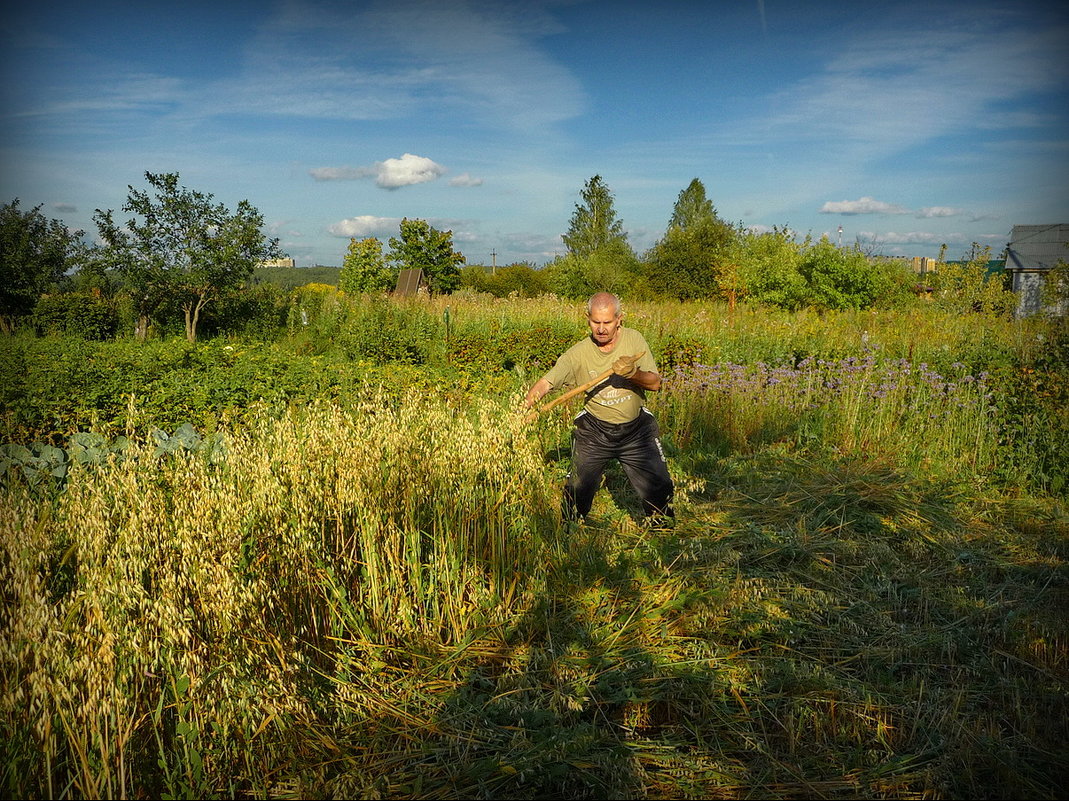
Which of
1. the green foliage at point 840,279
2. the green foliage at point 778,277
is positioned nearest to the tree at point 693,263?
the green foliage at point 778,277

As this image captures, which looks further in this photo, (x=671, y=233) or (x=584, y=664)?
(x=671, y=233)

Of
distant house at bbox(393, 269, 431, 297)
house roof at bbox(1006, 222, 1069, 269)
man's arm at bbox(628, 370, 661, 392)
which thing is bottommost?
man's arm at bbox(628, 370, 661, 392)

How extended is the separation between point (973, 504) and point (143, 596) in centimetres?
513

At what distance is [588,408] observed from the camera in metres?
4.10

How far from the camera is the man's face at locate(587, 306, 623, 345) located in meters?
3.88

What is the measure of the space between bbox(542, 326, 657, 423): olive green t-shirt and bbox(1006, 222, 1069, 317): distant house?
26034mm

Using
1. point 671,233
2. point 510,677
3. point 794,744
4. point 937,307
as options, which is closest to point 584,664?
point 510,677

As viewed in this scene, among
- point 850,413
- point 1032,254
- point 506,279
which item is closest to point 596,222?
point 506,279

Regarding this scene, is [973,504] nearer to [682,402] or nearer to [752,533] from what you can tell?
[752,533]

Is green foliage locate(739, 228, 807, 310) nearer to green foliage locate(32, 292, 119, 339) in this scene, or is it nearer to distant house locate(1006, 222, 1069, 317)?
distant house locate(1006, 222, 1069, 317)

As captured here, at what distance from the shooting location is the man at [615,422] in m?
3.91

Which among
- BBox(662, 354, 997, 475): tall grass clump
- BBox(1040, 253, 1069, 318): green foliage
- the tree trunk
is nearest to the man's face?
BBox(662, 354, 997, 475): tall grass clump

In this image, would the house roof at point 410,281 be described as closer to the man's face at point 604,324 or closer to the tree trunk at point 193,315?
the tree trunk at point 193,315

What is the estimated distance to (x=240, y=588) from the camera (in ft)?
6.66
